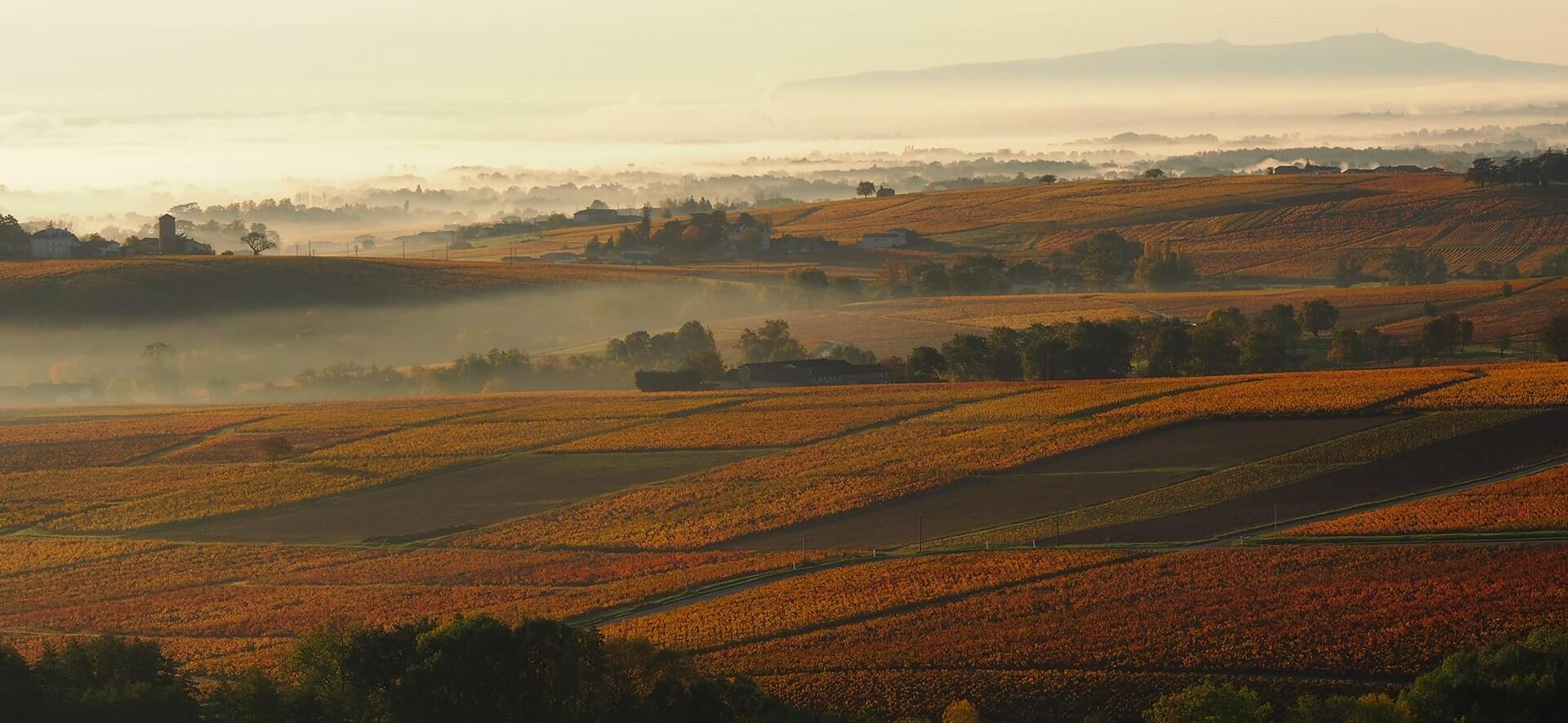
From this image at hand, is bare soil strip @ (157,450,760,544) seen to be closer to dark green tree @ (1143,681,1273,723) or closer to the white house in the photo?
dark green tree @ (1143,681,1273,723)

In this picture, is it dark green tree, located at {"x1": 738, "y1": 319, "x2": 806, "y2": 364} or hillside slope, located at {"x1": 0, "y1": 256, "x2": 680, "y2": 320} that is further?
hillside slope, located at {"x1": 0, "y1": 256, "x2": 680, "y2": 320}

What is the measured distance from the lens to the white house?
13250 cm

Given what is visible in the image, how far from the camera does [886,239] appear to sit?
163 meters

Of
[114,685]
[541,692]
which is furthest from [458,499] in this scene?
[541,692]

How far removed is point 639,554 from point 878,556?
7.11 metres

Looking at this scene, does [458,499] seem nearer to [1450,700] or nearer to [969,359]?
[969,359]

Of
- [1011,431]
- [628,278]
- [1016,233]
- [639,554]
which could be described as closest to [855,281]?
[628,278]

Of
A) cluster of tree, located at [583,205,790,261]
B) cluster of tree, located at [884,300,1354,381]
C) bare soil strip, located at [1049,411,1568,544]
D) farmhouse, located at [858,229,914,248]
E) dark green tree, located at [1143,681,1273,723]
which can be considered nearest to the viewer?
dark green tree, located at [1143,681,1273,723]

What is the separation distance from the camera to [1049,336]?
8369 cm

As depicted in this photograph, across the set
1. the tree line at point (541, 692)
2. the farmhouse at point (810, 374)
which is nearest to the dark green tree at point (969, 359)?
the farmhouse at point (810, 374)

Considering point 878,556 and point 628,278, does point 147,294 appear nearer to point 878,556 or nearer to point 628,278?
point 628,278

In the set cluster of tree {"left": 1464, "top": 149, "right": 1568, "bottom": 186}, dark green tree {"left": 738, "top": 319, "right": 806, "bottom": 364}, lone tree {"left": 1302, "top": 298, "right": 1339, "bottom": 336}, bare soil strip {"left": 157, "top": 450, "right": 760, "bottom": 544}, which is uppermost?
cluster of tree {"left": 1464, "top": 149, "right": 1568, "bottom": 186}

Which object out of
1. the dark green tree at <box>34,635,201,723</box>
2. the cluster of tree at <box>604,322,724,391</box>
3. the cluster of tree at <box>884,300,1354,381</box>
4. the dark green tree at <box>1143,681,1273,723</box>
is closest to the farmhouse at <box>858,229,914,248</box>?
the cluster of tree at <box>604,322,724,391</box>

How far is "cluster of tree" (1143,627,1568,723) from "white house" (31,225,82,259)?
11853 cm
